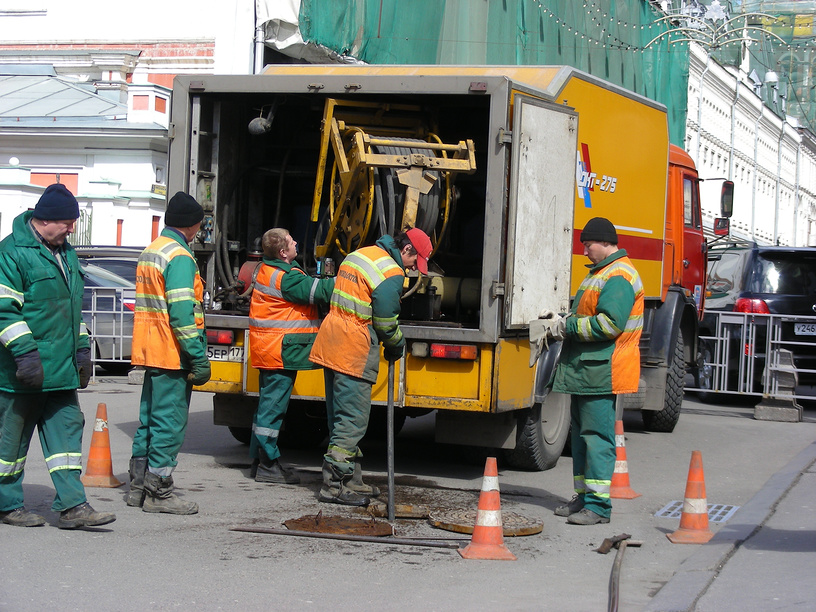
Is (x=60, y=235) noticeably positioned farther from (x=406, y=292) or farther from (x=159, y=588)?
(x=406, y=292)

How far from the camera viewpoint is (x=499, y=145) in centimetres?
763

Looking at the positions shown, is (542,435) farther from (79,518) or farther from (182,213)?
(79,518)

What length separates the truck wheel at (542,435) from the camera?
8.41 meters

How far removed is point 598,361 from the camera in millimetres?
6906

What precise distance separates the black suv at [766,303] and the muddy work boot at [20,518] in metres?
9.47

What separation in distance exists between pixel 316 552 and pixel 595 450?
73.9 inches

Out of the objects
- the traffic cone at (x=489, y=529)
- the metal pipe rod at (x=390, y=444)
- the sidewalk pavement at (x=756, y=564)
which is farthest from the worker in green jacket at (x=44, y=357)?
the sidewalk pavement at (x=756, y=564)

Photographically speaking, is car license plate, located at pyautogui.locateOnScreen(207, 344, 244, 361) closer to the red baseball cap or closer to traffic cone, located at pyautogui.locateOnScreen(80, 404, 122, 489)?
traffic cone, located at pyautogui.locateOnScreen(80, 404, 122, 489)

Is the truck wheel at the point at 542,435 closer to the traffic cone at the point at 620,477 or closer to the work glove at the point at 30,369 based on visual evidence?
the traffic cone at the point at 620,477

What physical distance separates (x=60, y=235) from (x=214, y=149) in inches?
114

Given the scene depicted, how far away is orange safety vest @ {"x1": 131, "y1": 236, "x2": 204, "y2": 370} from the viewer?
6.64 m

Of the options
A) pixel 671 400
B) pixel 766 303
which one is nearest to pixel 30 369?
pixel 671 400

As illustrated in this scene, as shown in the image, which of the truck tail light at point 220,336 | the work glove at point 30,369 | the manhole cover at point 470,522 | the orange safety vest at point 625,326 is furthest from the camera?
the truck tail light at point 220,336

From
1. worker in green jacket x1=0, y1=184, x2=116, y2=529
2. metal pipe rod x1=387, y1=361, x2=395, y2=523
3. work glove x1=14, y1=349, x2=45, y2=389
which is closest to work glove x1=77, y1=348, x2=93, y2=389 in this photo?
worker in green jacket x1=0, y1=184, x2=116, y2=529
